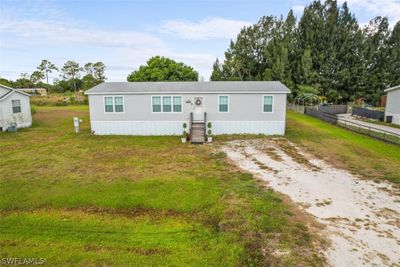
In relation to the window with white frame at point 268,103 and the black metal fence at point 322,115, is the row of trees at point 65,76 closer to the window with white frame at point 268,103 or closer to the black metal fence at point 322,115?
the black metal fence at point 322,115

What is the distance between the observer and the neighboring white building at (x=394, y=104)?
19.4 meters

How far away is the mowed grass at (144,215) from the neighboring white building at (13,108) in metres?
8.72

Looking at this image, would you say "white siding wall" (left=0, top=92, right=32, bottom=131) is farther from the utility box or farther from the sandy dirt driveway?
the sandy dirt driveway

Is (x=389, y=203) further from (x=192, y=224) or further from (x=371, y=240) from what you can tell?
(x=192, y=224)

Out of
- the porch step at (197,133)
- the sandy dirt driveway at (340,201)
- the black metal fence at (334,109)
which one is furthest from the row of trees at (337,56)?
the sandy dirt driveway at (340,201)

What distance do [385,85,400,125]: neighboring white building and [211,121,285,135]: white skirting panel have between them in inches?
452

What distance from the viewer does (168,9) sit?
63.3 feet

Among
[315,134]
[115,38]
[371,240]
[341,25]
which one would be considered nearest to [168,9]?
[115,38]

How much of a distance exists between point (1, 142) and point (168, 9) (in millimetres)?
14950

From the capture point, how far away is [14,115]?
17922 mm

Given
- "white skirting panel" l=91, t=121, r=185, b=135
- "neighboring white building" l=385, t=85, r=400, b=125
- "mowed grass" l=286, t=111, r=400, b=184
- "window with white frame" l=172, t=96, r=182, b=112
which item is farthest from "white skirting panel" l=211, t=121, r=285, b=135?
"neighboring white building" l=385, t=85, r=400, b=125

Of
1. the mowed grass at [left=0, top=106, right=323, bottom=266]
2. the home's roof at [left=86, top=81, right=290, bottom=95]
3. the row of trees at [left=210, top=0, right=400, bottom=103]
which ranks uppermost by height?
the row of trees at [left=210, top=0, right=400, bottom=103]

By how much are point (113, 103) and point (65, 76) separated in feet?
214

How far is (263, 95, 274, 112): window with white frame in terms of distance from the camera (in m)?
15.2
